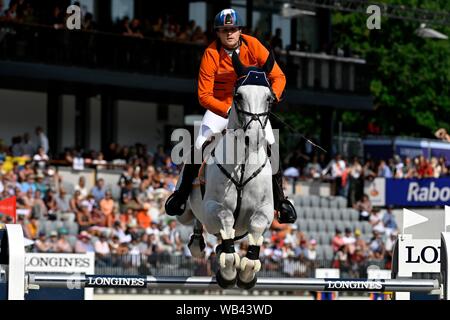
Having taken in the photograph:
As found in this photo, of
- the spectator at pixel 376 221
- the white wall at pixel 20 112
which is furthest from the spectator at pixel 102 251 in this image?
the white wall at pixel 20 112

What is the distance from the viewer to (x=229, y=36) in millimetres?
12742

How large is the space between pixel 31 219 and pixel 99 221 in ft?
5.15

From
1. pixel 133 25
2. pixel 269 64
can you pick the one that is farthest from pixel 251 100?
pixel 133 25

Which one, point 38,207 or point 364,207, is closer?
point 38,207

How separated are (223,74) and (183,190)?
1262 millimetres

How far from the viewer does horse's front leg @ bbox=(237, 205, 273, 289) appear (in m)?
12.2

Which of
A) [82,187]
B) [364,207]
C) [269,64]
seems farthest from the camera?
[364,207]

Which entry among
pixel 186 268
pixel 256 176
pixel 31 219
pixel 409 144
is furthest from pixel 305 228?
pixel 256 176

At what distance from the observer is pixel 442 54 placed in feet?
183

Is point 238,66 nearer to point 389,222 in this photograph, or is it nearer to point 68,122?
point 389,222

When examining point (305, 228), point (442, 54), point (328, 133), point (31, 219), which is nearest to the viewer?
point (31, 219)

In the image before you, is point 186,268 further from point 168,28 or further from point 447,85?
point 447,85

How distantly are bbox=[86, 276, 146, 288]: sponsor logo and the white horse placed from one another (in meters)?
0.73

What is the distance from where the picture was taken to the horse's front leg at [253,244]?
12188 millimetres
